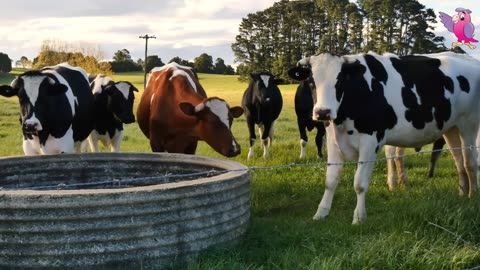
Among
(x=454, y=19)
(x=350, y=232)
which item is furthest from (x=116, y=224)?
(x=454, y=19)

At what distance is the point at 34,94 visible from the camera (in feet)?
21.7

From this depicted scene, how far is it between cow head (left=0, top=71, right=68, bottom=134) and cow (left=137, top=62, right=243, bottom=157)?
4.62 feet

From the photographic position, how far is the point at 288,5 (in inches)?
2675

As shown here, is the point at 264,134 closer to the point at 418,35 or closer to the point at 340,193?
the point at 340,193

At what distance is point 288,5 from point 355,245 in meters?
65.4

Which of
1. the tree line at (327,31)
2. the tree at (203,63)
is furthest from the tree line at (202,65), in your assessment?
the tree line at (327,31)

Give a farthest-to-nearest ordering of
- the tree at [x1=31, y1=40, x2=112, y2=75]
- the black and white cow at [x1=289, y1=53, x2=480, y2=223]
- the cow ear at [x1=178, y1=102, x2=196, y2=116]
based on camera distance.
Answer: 1. the tree at [x1=31, y1=40, x2=112, y2=75]
2. the cow ear at [x1=178, y1=102, x2=196, y2=116]
3. the black and white cow at [x1=289, y1=53, x2=480, y2=223]

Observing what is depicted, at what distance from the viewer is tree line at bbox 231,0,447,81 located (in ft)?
179

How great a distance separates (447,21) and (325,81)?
9.91 m

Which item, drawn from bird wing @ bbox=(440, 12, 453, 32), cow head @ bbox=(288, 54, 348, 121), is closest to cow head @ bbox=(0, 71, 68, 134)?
cow head @ bbox=(288, 54, 348, 121)

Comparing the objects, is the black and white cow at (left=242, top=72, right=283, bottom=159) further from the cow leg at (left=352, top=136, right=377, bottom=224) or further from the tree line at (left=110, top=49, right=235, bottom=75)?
the tree line at (left=110, top=49, right=235, bottom=75)

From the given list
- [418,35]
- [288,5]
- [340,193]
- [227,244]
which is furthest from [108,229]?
[288,5]

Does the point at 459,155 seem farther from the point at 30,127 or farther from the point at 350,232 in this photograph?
the point at 30,127

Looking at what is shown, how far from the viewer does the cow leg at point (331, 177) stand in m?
6.40
